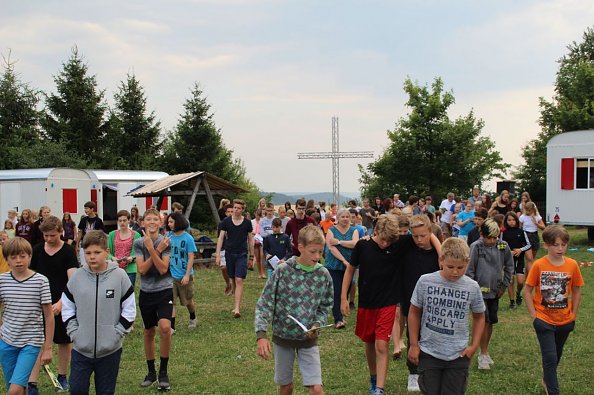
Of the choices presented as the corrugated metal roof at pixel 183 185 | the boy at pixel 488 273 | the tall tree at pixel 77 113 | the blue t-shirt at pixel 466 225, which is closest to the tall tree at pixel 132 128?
the tall tree at pixel 77 113

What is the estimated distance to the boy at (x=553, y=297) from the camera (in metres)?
5.80

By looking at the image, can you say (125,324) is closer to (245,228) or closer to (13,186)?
(245,228)

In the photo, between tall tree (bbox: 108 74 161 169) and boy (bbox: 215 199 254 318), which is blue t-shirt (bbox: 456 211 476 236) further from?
tall tree (bbox: 108 74 161 169)

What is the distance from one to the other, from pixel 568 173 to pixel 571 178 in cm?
21

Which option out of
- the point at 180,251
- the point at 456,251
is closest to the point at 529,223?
the point at 180,251

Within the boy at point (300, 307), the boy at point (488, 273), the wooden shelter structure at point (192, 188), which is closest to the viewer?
the boy at point (300, 307)

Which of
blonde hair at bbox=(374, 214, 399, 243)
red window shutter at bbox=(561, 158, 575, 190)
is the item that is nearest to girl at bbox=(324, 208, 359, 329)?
blonde hair at bbox=(374, 214, 399, 243)

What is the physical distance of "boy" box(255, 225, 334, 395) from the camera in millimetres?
4957

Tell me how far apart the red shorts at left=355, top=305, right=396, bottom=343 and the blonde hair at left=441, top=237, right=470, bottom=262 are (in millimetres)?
1793

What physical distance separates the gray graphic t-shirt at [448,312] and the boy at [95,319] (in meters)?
2.28

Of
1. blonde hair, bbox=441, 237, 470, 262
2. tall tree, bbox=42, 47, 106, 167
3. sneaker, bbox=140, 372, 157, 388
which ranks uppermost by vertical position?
tall tree, bbox=42, 47, 106, 167

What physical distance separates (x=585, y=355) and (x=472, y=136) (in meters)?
25.2

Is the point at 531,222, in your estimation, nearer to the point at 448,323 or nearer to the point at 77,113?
the point at 448,323

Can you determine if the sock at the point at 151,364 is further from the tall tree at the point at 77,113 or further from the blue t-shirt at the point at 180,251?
the tall tree at the point at 77,113
